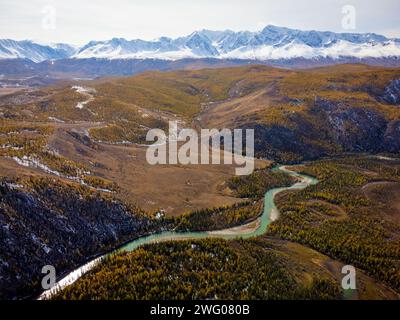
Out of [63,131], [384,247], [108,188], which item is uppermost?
[63,131]

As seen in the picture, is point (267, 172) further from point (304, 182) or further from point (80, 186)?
point (80, 186)

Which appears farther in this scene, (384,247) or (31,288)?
(384,247)

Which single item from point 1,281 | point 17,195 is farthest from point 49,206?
point 1,281

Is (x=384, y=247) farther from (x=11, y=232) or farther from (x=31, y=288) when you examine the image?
(x=11, y=232)
